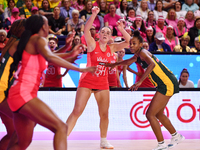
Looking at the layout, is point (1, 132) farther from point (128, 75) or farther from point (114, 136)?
point (128, 75)

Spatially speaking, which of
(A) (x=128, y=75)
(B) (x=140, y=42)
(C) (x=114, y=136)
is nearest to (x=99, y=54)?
(B) (x=140, y=42)

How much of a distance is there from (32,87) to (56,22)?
6.83 meters

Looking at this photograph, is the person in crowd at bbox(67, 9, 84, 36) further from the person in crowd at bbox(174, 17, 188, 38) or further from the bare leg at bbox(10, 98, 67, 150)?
the bare leg at bbox(10, 98, 67, 150)

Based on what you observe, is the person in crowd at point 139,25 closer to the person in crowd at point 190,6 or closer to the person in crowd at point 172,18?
the person in crowd at point 172,18

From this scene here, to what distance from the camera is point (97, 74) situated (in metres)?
5.12

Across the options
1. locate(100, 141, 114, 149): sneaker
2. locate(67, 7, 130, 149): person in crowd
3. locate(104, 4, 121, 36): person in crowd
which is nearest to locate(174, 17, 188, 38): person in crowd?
locate(104, 4, 121, 36): person in crowd

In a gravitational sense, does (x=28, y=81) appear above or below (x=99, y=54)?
above

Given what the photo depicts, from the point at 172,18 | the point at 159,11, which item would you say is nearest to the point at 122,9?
the point at 159,11

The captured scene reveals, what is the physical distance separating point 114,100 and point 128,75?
190 cm

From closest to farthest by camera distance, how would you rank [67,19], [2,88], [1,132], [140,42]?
[2,88] → [140,42] → [1,132] → [67,19]

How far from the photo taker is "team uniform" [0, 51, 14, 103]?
337cm

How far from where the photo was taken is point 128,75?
26.0 feet

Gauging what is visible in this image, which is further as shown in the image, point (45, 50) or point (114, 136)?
point (114, 136)

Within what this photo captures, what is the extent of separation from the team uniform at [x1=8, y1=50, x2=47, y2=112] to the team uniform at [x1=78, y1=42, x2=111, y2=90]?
2067 mm
